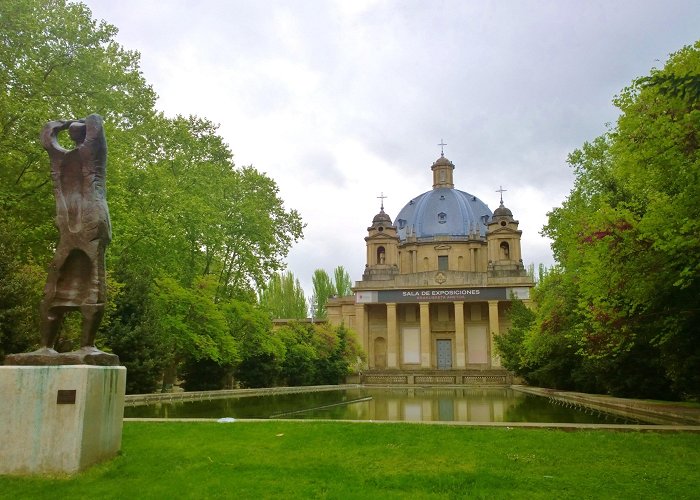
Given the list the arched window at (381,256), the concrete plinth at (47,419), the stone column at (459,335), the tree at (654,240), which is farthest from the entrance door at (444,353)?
the concrete plinth at (47,419)

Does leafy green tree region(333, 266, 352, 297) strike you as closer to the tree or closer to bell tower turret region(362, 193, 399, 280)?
bell tower turret region(362, 193, 399, 280)

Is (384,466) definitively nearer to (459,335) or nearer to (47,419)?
(47,419)

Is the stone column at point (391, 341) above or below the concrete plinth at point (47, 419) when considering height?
above

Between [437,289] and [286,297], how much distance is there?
1609cm

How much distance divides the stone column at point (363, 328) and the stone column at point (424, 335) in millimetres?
5290

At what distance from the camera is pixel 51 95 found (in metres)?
19.6

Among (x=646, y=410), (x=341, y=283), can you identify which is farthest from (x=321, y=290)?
(x=646, y=410)

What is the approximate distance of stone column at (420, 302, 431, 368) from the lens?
5756 centimetres

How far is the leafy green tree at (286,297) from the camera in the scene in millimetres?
62250

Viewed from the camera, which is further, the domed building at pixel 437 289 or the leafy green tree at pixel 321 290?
the leafy green tree at pixel 321 290

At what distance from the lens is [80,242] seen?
25.5ft

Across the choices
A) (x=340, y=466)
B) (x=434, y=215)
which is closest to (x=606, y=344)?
(x=340, y=466)

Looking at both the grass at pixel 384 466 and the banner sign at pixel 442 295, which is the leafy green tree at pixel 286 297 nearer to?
the banner sign at pixel 442 295

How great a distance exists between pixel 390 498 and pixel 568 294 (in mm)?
16883
